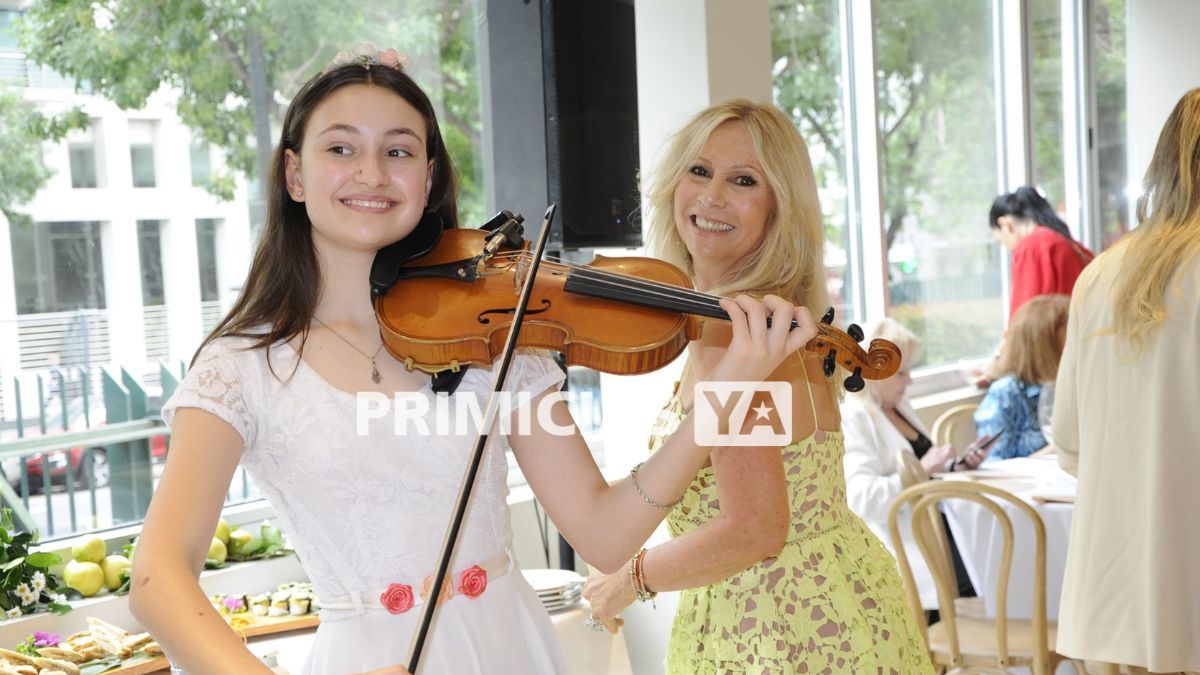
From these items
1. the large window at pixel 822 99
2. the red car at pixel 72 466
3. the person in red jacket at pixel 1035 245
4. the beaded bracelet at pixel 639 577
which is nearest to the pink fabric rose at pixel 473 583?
the beaded bracelet at pixel 639 577

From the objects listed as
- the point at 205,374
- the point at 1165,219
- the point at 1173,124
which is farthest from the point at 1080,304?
the point at 205,374

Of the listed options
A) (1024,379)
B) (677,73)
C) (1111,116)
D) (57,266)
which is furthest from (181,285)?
(1111,116)

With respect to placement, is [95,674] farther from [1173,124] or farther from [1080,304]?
[1173,124]

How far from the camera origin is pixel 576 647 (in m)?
2.30

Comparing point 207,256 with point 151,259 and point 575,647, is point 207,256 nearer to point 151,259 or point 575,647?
point 151,259

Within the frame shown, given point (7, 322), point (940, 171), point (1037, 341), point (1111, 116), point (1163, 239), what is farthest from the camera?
point (1111, 116)

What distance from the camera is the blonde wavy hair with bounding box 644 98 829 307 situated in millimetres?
1826

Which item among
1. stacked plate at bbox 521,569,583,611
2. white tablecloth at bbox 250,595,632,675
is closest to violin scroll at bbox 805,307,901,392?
white tablecloth at bbox 250,595,632,675

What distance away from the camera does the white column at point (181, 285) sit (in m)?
3.11

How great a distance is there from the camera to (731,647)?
1774 mm

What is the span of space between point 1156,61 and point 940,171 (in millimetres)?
1999

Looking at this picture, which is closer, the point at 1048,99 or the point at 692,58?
the point at 692,58

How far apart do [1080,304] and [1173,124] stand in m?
0.43

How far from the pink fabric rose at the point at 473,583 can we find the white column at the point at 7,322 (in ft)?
6.00
